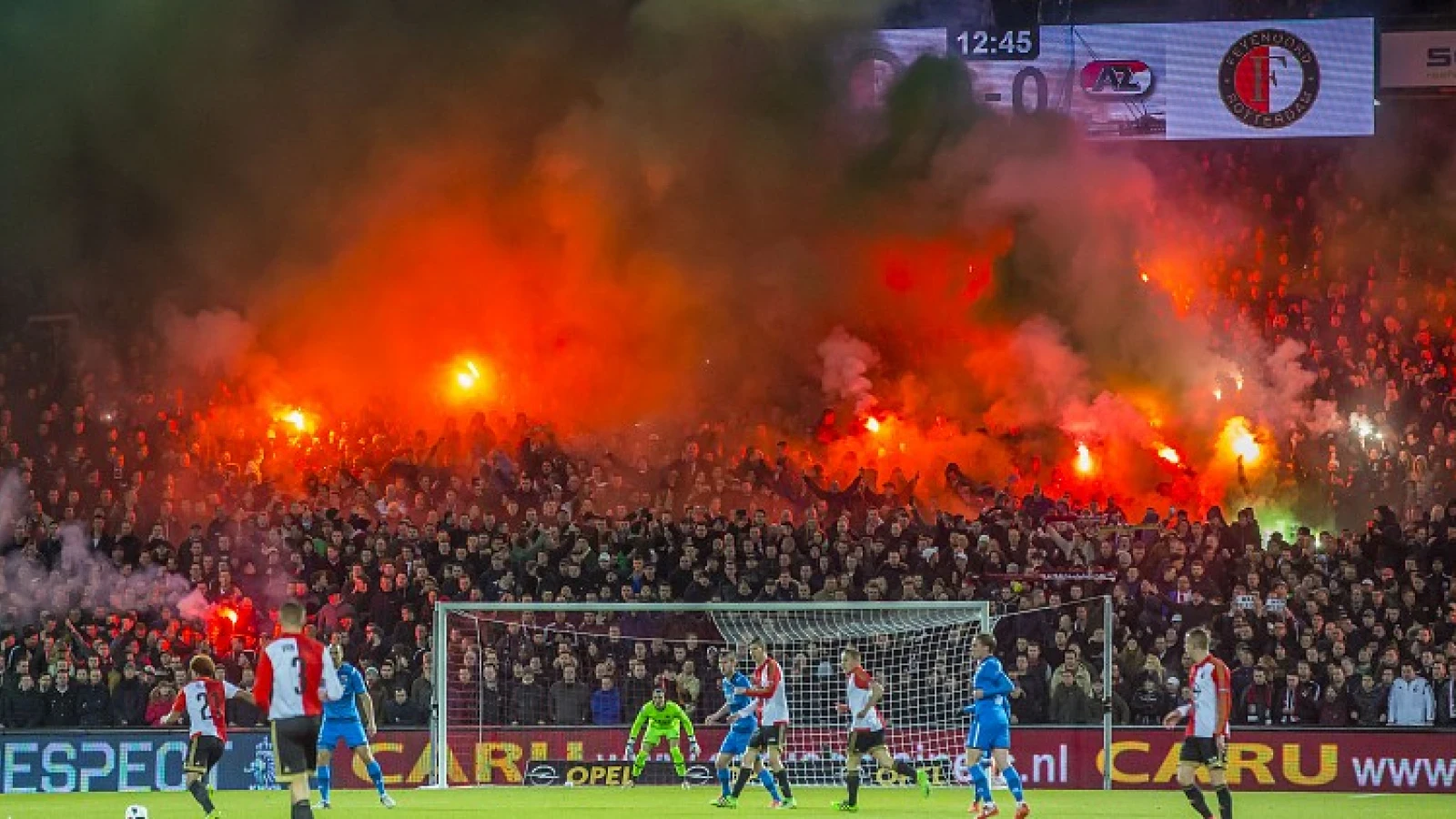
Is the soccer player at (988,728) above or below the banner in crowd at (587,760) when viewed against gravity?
above

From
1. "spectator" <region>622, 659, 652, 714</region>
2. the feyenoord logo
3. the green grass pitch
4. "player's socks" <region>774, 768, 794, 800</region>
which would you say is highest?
the feyenoord logo

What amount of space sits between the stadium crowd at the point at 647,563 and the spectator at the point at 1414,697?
0.07 ft

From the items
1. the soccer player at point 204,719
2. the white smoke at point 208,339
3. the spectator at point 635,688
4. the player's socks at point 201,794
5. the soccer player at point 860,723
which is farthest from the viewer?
the white smoke at point 208,339

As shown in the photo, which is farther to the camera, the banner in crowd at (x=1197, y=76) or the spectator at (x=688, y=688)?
the banner in crowd at (x=1197, y=76)

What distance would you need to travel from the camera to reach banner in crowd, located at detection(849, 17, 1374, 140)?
32219mm

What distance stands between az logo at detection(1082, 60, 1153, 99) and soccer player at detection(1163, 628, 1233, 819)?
18.6m

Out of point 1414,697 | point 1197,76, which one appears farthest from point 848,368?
point 1414,697

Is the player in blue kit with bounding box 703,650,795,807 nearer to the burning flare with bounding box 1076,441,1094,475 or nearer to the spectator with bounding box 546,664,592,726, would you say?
the spectator with bounding box 546,664,592,726

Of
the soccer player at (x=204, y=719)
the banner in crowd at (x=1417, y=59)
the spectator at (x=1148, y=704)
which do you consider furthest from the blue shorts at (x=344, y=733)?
the banner in crowd at (x=1417, y=59)

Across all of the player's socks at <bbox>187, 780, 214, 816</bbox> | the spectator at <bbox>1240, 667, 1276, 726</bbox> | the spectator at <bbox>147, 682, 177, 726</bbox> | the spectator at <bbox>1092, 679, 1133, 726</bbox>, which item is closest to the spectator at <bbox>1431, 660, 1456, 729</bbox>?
the spectator at <bbox>1240, 667, 1276, 726</bbox>

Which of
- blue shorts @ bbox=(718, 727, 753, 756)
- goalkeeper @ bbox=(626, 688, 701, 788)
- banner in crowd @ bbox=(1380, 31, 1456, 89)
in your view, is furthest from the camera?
banner in crowd @ bbox=(1380, 31, 1456, 89)

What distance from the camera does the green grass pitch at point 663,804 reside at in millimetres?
18562

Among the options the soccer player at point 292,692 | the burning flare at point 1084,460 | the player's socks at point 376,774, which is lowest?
the player's socks at point 376,774

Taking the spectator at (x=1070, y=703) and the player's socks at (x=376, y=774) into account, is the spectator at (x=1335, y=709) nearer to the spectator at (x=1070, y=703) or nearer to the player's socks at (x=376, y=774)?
the spectator at (x=1070, y=703)
